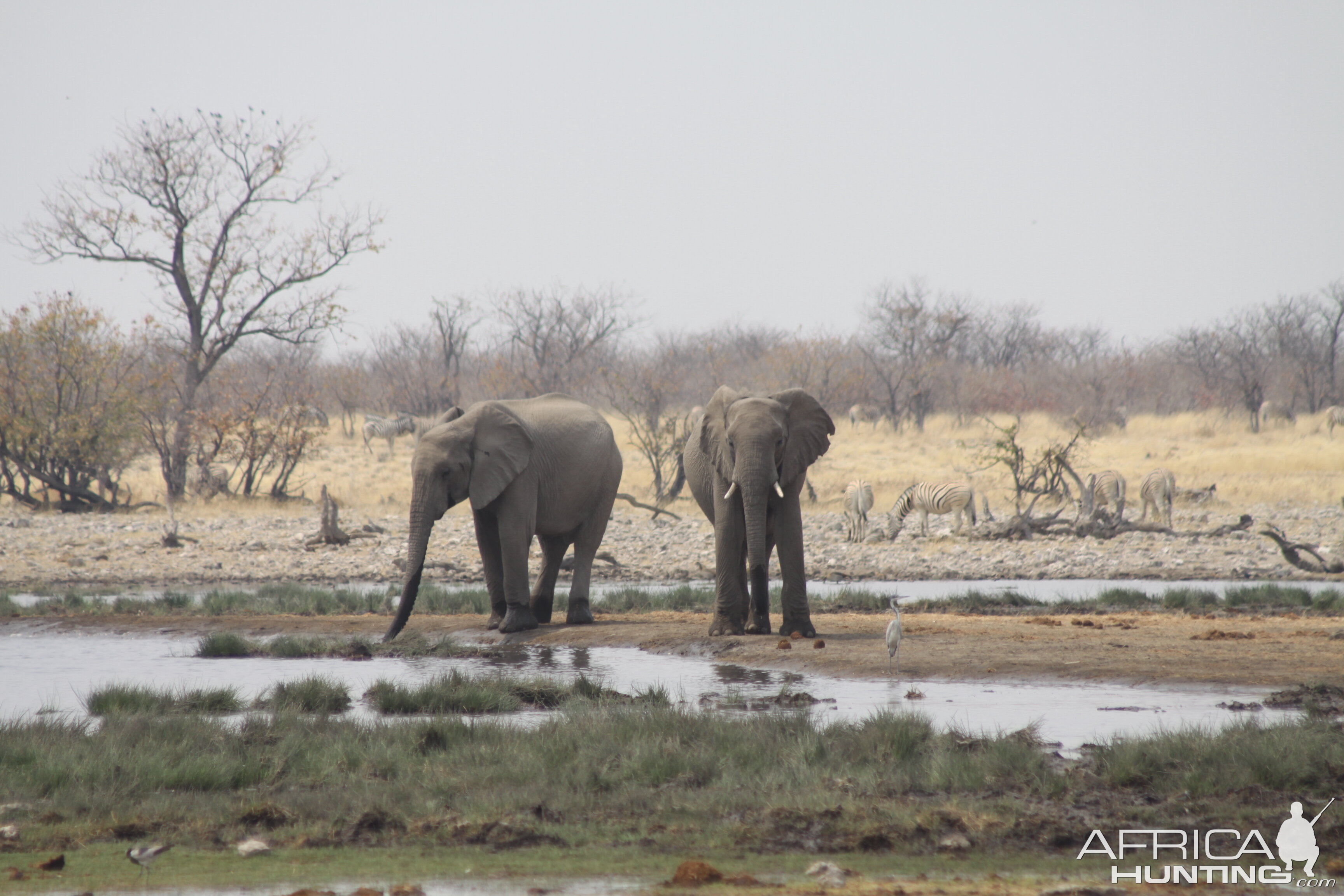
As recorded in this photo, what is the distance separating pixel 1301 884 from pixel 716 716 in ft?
12.8

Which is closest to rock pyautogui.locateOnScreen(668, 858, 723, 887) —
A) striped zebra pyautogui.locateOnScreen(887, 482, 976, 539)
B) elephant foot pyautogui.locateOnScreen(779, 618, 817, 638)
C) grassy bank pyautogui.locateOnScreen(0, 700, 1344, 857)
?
grassy bank pyautogui.locateOnScreen(0, 700, 1344, 857)

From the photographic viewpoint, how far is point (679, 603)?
17188 mm

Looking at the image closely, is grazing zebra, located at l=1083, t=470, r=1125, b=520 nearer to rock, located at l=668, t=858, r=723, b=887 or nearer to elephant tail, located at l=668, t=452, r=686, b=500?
elephant tail, located at l=668, t=452, r=686, b=500

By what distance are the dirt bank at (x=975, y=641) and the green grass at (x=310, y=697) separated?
3891mm

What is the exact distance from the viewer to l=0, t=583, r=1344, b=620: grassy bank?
16328 millimetres

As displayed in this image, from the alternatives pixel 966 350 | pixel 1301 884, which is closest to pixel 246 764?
pixel 1301 884

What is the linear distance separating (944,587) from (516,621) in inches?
372

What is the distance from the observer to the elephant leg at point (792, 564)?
12.3 m

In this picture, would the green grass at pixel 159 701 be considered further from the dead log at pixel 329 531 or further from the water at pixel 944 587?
the dead log at pixel 329 531

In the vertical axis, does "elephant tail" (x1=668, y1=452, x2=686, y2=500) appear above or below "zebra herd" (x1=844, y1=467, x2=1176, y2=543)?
above

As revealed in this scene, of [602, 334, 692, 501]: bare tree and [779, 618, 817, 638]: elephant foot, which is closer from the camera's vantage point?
[779, 618, 817, 638]: elephant foot

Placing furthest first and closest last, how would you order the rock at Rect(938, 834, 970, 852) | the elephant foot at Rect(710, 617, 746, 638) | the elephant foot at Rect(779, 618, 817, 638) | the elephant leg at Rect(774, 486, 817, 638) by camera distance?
the elephant foot at Rect(710, 617, 746, 638) < the elephant foot at Rect(779, 618, 817, 638) < the elephant leg at Rect(774, 486, 817, 638) < the rock at Rect(938, 834, 970, 852)

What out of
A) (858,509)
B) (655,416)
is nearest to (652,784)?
(858,509)

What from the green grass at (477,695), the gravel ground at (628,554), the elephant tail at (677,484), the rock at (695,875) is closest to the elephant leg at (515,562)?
the green grass at (477,695)
